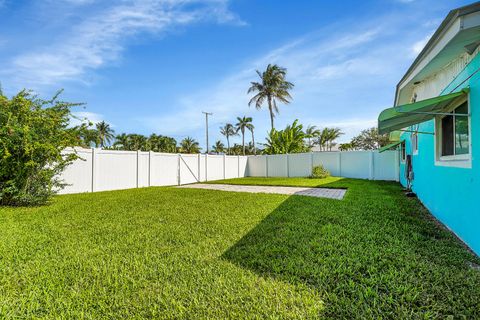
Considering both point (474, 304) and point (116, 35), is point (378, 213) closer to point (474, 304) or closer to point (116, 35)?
point (474, 304)

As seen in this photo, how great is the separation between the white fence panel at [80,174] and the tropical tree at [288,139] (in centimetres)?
1597

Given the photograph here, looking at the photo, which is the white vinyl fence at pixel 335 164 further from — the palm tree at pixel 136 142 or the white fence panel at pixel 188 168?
the palm tree at pixel 136 142

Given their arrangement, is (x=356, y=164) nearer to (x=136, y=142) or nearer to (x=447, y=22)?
(x=447, y=22)

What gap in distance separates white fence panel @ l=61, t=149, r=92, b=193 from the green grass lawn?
5029mm

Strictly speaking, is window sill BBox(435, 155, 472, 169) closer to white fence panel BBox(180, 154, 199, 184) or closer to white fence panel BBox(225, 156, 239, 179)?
white fence panel BBox(180, 154, 199, 184)

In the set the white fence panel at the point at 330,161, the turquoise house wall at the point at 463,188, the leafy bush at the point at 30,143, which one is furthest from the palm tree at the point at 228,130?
the turquoise house wall at the point at 463,188

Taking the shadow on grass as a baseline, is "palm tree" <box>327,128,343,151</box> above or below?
above

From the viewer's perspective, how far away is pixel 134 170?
13070 millimetres

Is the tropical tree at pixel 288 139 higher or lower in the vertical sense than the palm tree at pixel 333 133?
lower

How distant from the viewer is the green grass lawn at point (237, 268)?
227 cm

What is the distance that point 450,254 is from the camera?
3453 millimetres

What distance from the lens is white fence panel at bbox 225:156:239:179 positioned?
20016 mm

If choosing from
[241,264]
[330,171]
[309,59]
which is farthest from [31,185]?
[330,171]

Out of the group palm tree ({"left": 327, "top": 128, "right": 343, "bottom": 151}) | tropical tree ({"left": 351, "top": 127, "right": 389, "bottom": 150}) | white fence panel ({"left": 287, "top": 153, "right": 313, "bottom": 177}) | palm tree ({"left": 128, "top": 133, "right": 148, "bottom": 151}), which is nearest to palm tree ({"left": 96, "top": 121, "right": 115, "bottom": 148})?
palm tree ({"left": 128, "top": 133, "right": 148, "bottom": 151})
